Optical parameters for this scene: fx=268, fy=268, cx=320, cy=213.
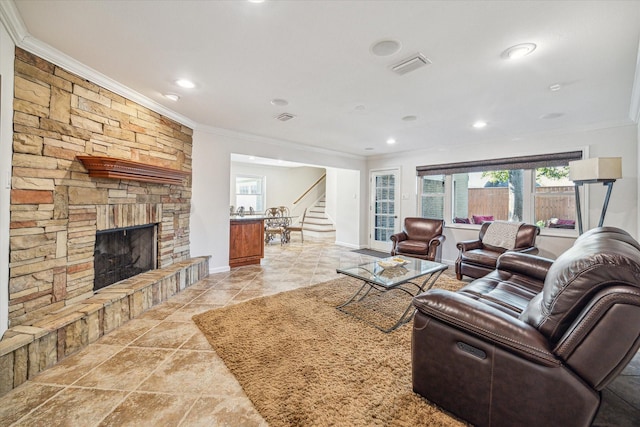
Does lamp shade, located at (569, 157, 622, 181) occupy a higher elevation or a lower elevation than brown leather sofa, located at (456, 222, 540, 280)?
higher

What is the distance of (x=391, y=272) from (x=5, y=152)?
3.27 m

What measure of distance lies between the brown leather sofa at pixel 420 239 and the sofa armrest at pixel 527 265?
1.74 metres

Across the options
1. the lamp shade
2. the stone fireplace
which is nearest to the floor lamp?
the lamp shade

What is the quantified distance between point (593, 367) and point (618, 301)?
299 mm

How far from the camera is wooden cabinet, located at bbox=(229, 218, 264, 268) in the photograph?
4574 millimetres

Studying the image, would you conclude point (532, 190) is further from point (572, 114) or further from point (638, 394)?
point (638, 394)

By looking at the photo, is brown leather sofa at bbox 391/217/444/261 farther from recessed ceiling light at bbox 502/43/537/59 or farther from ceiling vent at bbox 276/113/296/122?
recessed ceiling light at bbox 502/43/537/59

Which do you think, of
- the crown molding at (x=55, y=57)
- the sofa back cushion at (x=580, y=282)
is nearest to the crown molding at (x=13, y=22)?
the crown molding at (x=55, y=57)

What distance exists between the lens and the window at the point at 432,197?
17.8 feet

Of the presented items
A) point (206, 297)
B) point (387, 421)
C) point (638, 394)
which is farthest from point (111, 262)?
point (638, 394)

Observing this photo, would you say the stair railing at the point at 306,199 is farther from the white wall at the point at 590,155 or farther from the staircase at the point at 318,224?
the white wall at the point at 590,155

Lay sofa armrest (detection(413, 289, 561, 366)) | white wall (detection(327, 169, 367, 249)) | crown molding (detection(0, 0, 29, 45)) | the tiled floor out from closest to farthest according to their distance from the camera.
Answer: sofa armrest (detection(413, 289, 561, 366))
the tiled floor
crown molding (detection(0, 0, 29, 45))
white wall (detection(327, 169, 367, 249))

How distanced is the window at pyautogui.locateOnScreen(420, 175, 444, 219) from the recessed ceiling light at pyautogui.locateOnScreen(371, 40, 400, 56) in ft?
13.0

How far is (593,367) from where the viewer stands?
1101mm
